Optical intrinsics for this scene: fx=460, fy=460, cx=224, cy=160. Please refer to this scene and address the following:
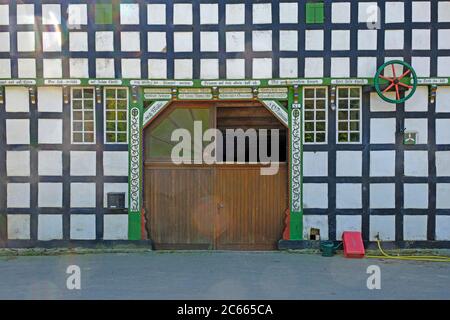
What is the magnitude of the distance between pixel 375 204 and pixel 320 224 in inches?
42.5

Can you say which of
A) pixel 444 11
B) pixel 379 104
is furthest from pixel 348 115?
pixel 444 11

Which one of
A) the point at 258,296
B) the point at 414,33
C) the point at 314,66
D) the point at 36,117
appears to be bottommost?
the point at 258,296

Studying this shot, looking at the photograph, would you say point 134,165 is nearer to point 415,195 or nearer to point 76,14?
point 76,14

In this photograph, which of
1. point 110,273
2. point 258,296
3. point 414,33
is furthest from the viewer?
point 414,33

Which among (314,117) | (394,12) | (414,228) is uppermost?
(394,12)

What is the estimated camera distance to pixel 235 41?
335 inches

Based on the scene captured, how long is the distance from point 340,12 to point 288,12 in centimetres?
95

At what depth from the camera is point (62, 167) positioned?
8.66 metres

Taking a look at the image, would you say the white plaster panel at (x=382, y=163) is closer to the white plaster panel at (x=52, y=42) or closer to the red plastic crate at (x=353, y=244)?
the red plastic crate at (x=353, y=244)

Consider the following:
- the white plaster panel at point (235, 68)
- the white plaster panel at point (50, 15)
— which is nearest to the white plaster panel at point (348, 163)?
the white plaster panel at point (235, 68)

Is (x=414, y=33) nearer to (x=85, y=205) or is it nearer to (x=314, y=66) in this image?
(x=314, y=66)

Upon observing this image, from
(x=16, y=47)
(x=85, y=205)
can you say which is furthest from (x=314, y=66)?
(x=16, y=47)

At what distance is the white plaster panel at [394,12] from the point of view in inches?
330

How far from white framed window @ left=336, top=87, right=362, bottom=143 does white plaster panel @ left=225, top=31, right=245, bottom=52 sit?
198cm
